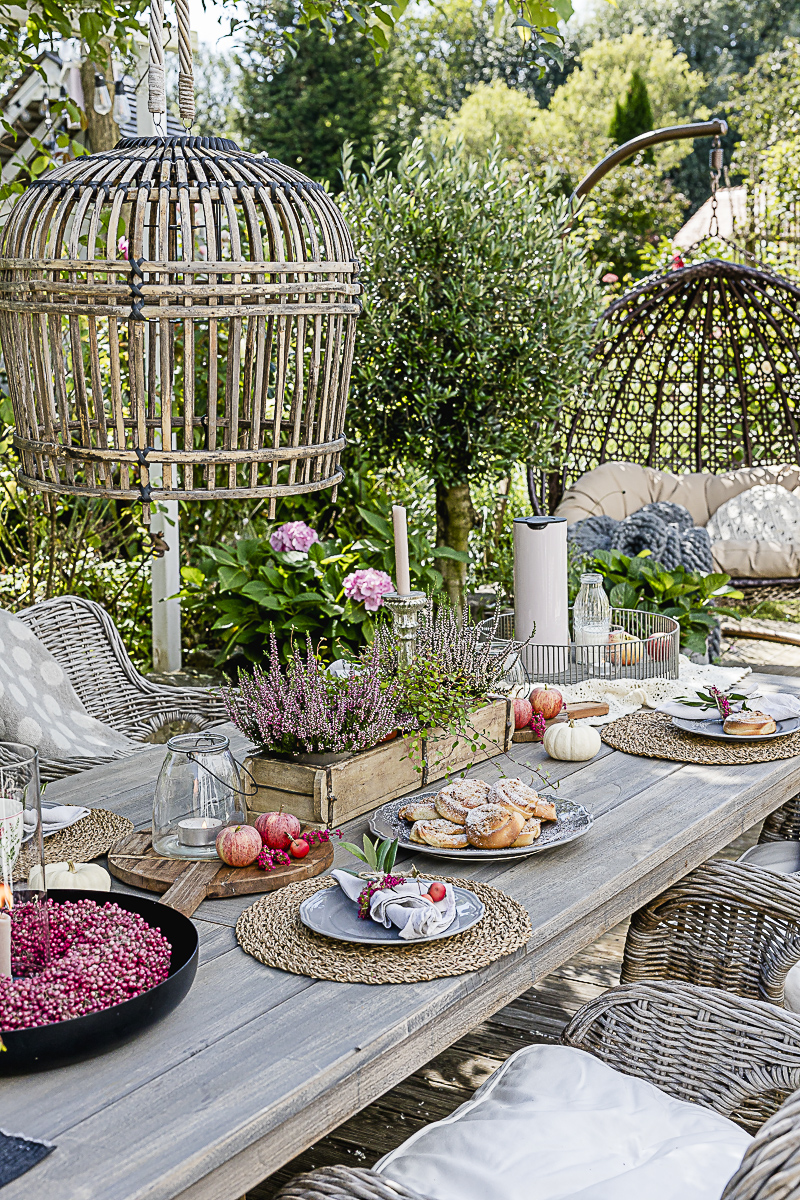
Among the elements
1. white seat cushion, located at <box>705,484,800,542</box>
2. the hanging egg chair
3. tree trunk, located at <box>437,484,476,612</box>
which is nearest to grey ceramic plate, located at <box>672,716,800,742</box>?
tree trunk, located at <box>437,484,476,612</box>

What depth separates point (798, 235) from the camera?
8078 millimetres

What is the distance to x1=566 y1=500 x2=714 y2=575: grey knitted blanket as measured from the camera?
4.55 m

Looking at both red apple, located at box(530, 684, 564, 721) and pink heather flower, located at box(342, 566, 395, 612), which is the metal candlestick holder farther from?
pink heather flower, located at box(342, 566, 395, 612)

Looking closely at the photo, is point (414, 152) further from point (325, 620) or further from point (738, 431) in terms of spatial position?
point (738, 431)

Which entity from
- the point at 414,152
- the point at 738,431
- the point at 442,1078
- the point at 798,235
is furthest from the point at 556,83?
the point at 442,1078

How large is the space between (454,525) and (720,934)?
9.75 feet

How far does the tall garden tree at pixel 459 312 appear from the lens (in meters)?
4.10

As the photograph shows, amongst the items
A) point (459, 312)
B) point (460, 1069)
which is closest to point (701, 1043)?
point (460, 1069)

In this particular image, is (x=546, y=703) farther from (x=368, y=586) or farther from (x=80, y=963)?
(x=80, y=963)

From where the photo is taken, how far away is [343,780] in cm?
177

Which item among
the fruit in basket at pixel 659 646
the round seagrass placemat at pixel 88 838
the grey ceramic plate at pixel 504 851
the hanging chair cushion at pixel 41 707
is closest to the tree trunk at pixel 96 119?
the hanging chair cushion at pixel 41 707

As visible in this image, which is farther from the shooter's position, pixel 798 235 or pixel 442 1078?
pixel 798 235

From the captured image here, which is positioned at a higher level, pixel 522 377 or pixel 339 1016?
pixel 522 377

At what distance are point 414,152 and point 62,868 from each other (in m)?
3.27
